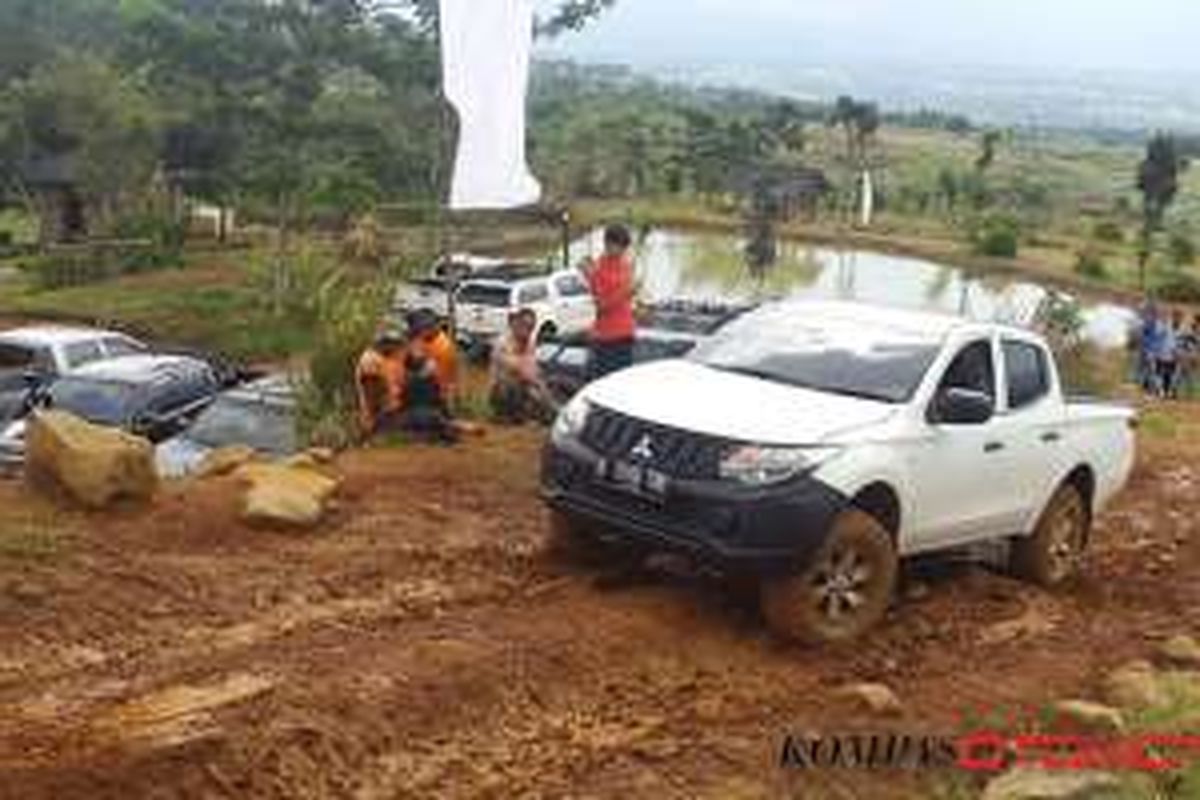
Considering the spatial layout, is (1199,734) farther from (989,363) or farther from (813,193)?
(813,193)

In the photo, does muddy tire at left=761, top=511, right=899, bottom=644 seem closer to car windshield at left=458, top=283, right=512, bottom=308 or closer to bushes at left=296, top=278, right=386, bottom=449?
bushes at left=296, top=278, right=386, bottom=449

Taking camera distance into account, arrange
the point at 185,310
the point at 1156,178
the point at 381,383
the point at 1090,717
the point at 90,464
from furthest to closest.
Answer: the point at 1156,178, the point at 185,310, the point at 381,383, the point at 90,464, the point at 1090,717

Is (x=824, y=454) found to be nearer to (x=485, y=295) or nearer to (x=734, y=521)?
(x=734, y=521)

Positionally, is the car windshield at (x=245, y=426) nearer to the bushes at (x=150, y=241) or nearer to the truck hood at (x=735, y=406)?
the truck hood at (x=735, y=406)

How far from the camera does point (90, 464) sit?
11023mm

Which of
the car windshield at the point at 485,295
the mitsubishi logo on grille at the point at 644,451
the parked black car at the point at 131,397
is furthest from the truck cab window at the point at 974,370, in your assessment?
the car windshield at the point at 485,295

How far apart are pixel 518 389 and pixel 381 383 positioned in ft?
6.71

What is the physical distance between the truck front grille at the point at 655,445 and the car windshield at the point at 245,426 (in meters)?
6.91

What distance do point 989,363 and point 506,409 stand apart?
6026 mm

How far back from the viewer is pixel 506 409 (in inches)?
645

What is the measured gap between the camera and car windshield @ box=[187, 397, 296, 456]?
55.1ft

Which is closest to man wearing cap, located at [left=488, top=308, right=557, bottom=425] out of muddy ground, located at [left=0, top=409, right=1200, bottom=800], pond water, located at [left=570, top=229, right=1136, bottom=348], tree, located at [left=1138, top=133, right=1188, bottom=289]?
muddy ground, located at [left=0, top=409, right=1200, bottom=800]

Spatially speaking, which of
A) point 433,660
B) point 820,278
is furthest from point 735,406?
point 820,278

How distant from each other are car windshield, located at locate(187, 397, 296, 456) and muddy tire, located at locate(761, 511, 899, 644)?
743 cm
